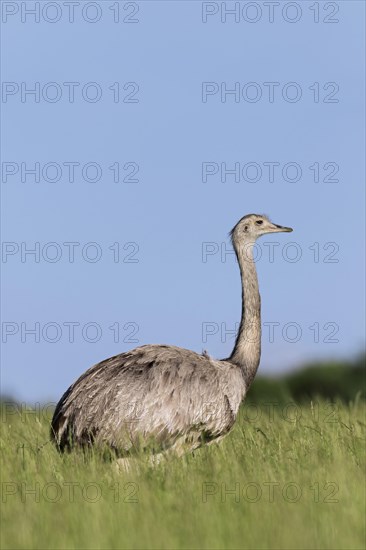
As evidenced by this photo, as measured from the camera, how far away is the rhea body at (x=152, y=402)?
8.90 m

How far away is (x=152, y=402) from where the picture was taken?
909 cm

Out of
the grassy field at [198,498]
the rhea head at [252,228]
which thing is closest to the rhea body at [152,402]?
the grassy field at [198,498]

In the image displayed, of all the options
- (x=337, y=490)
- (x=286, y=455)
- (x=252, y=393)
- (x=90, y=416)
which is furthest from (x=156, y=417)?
(x=252, y=393)

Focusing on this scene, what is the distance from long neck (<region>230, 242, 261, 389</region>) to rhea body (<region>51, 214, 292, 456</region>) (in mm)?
256

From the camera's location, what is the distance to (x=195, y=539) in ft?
20.2

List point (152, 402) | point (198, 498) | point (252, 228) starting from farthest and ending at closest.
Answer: point (252, 228)
point (152, 402)
point (198, 498)

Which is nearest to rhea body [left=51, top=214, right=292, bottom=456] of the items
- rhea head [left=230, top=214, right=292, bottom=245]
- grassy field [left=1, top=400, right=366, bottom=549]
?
grassy field [left=1, top=400, right=366, bottom=549]

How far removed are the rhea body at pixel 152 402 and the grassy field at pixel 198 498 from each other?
231mm

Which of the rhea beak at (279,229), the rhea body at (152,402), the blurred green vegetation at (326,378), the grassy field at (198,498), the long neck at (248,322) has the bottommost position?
the blurred green vegetation at (326,378)

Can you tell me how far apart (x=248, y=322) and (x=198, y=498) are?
3.72m

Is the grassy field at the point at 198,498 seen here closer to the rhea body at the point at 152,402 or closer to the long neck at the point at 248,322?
the rhea body at the point at 152,402

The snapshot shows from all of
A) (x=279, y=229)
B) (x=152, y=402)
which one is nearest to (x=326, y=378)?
(x=279, y=229)

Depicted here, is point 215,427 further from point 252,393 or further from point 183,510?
point 252,393

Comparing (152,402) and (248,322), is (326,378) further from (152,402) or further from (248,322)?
(152,402)
